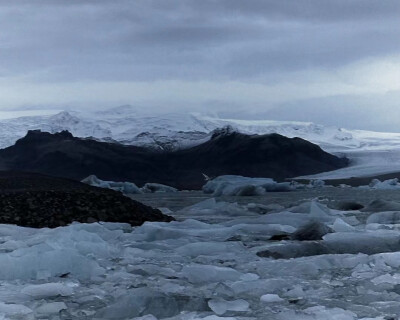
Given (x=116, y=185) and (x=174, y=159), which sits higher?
(x=116, y=185)

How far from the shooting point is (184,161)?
126m

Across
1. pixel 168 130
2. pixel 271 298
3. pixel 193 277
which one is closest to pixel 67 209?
pixel 193 277

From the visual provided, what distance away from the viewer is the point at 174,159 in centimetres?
12681

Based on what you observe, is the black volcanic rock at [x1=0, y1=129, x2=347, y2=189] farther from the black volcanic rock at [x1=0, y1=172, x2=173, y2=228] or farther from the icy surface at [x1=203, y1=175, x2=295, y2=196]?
the black volcanic rock at [x1=0, y1=172, x2=173, y2=228]

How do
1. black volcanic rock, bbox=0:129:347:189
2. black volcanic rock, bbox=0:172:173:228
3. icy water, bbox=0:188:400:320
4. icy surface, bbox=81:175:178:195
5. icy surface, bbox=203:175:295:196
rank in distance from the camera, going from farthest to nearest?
black volcanic rock, bbox=0:129:347:189
icy surface, bbox=81:175:178:195
icy surface, bbox=203:175:295:196
black volcanic rock, bbox=0:172:173:228
icy water, bbox=0:188:400:320

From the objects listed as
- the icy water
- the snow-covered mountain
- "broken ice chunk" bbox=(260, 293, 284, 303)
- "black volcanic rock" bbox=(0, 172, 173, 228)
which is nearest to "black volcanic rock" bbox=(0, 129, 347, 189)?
the snow-covered mountain

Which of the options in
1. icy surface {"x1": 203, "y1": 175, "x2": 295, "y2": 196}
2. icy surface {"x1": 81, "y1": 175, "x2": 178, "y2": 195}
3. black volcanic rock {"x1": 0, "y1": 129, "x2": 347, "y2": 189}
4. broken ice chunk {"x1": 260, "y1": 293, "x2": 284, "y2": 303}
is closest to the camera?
broken ice chunk {"x1": 260, "y1": 293, "x2": 284, "y2": 303}

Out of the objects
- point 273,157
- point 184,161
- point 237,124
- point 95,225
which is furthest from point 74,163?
point 95,225

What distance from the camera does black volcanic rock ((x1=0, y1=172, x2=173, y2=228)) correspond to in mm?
14555

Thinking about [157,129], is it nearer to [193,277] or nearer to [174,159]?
[174,159]

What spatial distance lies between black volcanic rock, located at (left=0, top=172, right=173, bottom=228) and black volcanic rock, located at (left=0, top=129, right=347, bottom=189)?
299 ft

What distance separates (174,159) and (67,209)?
366 feet

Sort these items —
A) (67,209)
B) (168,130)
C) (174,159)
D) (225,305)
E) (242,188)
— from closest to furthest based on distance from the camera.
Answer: (225,305) → (67,209) → (242,188) → (174,159) → (168,130)

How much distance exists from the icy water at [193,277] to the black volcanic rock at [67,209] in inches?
132
